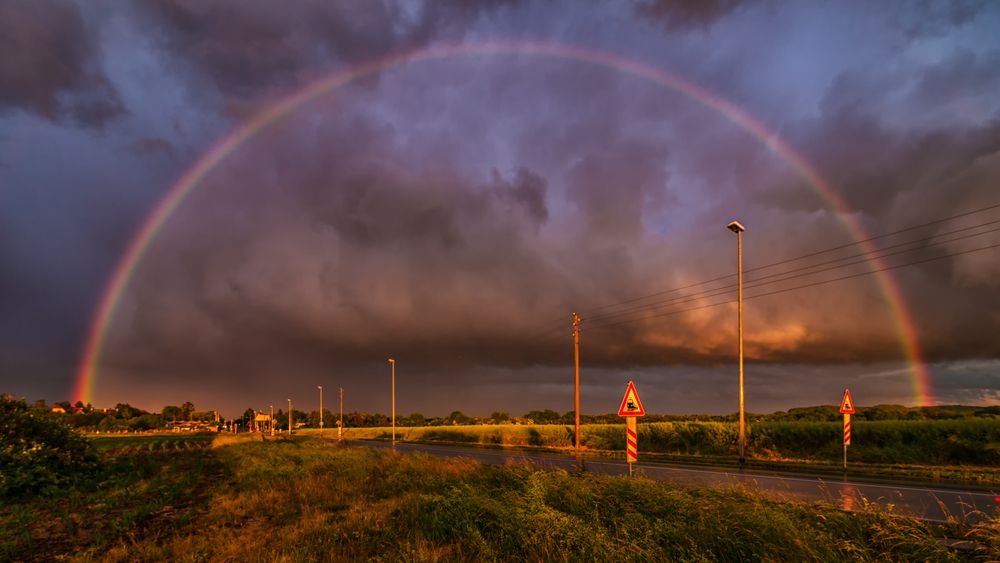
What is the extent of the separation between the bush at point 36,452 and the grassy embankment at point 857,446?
29.6 m

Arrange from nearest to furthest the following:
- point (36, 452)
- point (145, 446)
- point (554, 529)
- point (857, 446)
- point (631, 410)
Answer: point (554, 529)
point (631, 410)
point (36, 452)
point (857, 446)
point (145, 446)

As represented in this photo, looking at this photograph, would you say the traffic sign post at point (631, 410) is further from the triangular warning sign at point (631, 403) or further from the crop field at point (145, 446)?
the crop field at point (145, 446)

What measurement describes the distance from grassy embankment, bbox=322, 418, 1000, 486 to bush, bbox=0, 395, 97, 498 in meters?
29.6

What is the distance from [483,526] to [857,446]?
27.7 m

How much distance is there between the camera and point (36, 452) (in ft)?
73.6

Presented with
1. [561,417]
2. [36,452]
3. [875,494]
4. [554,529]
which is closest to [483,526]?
[554,529]

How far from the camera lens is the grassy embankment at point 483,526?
8.02m

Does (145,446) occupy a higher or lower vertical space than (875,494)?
lower

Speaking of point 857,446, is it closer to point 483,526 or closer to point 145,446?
point 483,526

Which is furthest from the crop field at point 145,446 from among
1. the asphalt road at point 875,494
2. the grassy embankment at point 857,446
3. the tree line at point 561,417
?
the grassy embankment at point 857,446

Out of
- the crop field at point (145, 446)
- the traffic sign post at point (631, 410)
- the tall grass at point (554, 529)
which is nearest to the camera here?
the tall grass at point (554, 529)

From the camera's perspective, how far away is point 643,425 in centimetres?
4153

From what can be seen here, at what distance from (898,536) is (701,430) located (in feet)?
103

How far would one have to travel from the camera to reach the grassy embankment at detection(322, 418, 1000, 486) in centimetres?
2427
